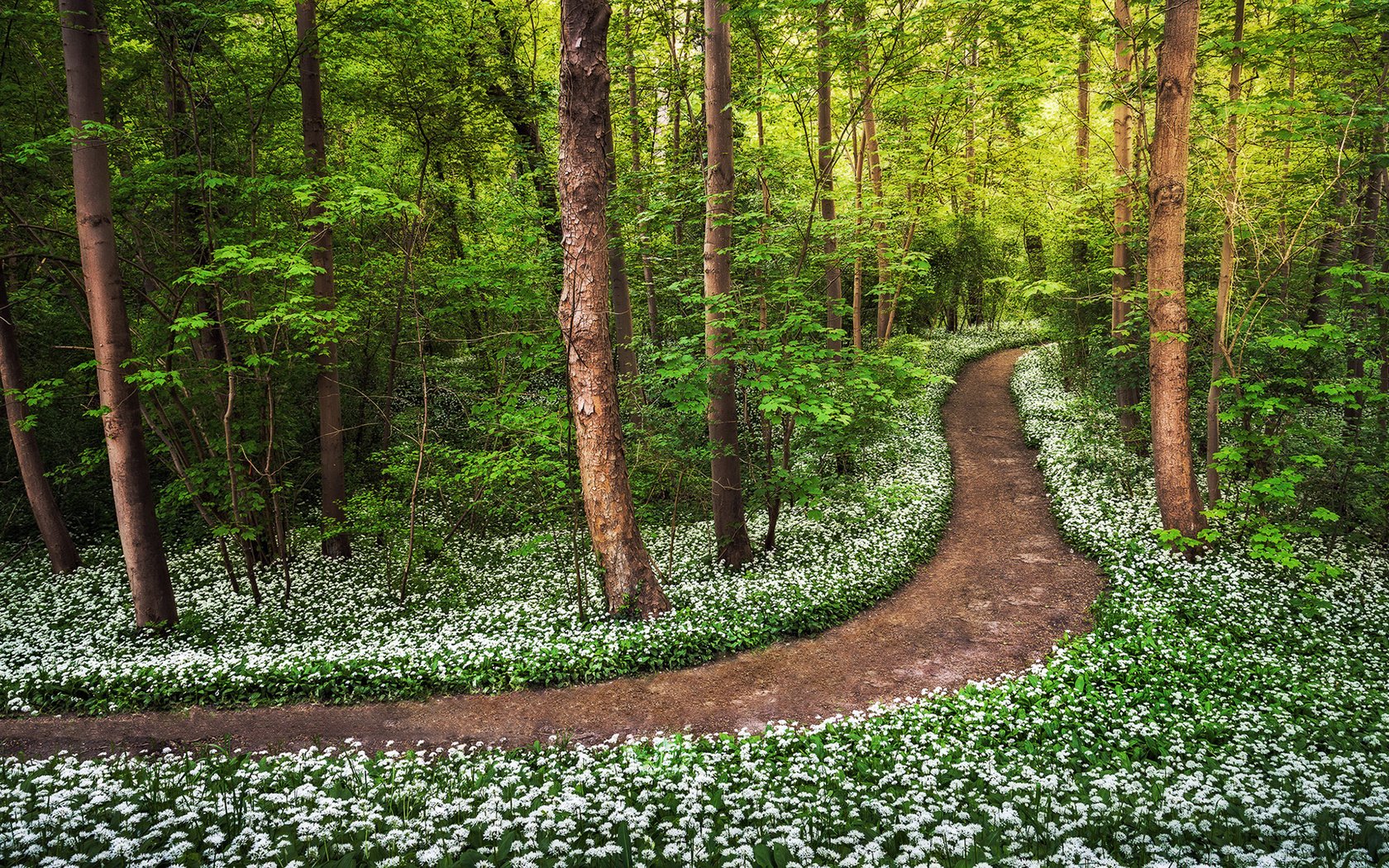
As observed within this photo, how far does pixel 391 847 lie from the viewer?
3670 mm

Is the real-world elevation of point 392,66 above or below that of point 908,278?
above

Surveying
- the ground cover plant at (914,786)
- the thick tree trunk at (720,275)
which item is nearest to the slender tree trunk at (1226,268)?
the ground cover plant at (914,786)

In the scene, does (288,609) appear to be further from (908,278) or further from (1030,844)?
(908,278)

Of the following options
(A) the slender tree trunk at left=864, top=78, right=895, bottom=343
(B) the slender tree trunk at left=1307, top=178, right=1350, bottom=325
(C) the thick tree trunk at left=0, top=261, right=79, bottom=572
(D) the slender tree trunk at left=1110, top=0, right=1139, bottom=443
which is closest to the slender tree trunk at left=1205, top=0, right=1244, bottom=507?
(D) the slender tree trunk at left=1110, top=0, right=1139, bottom=443

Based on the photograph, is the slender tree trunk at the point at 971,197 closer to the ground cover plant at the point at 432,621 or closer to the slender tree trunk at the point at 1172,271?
the slender tree trunk at the point at 1172,271

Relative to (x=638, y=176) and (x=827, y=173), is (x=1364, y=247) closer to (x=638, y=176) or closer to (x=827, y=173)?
(x=827, y=173)

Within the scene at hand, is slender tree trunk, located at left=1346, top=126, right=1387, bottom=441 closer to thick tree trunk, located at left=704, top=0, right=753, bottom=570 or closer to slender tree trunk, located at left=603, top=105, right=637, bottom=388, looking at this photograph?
thick tree trunk, located at left=704, top=0, right=753, bottom=570

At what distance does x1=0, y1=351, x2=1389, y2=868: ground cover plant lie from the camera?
3656mm

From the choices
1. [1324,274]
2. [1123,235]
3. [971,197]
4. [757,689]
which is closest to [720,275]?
[757,689]

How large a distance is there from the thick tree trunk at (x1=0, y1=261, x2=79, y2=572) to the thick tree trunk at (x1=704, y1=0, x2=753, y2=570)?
1113 cm

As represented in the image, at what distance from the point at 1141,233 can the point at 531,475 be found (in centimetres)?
1443

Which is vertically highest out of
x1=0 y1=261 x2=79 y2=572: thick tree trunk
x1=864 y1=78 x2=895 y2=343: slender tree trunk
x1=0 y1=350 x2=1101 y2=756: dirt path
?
x1=864 y1=78 x2=895 y2=343: slender tree trunk

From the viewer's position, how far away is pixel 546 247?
1303cm

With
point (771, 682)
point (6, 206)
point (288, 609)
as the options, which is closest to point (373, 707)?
point (288, 609)
